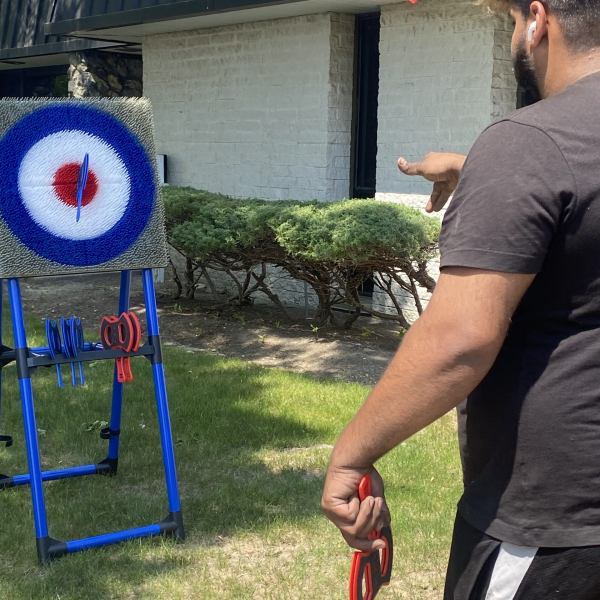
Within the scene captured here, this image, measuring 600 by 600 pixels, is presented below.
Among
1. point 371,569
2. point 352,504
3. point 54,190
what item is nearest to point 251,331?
point 54,190

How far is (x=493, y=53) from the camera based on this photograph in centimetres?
714

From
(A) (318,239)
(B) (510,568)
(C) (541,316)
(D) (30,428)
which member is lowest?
(D) (30,428)

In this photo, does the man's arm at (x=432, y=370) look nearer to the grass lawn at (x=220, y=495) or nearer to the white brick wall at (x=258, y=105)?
the grass lawn at (x=220, y=495)

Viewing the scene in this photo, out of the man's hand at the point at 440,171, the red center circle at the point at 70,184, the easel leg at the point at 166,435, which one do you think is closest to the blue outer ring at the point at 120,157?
the red center circle at the point at 70,184

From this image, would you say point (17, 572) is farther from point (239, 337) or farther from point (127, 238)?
point (239, 337)

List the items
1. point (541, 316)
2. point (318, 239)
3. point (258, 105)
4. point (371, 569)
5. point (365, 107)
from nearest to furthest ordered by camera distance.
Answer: point (541, 316) → point (371, 569) → point (318, 239) → point (365, 107) → point (258, 105)

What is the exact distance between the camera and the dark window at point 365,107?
8.45 meters

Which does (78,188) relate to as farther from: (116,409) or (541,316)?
(541,316)

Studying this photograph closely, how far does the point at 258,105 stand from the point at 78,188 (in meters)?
5.83

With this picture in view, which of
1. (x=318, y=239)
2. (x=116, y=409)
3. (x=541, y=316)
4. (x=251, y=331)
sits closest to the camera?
(x=541, y=316)

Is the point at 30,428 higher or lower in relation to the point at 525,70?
lower

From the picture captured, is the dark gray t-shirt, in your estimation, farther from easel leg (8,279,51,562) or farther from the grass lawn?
easel leg (8,279,51,562)

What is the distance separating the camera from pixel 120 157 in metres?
3.76

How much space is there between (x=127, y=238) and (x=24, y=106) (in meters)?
0.70
